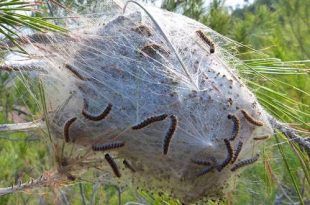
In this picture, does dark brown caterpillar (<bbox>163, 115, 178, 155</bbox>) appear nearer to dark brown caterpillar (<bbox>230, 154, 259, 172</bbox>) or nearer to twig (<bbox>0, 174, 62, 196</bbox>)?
dark brown caterpillar (<bbox>230, 154, 259, 172</bbox>)

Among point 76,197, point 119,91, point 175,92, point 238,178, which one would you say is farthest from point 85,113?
point 76,197

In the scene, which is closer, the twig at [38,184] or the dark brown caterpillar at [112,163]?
the dark brown caterpillar at [112,163]

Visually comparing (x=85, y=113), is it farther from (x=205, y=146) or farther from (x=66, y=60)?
(x=205, y=146)

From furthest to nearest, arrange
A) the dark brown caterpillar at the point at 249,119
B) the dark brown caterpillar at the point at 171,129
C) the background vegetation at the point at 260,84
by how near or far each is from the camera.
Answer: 1. the background vegetation at the point at 260,84
2. the dark brown caterpillar at the point at 249,119
3. the dark brown caterpillar at the point at 171,129

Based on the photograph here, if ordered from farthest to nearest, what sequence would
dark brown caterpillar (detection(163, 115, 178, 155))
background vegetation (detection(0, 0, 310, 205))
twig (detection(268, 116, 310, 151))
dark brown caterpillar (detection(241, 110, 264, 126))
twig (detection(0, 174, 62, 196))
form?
background vegetation (detection(0, 0, 310, 205)) → twig (detection(0, 174, 62, 196)) → twig (detection(268, 116, 310, 151)) → dark brown caterpillar (detection(241, 110, 264, 126)) → dark brown caterpillar (detection(163, 115, 178, 155))

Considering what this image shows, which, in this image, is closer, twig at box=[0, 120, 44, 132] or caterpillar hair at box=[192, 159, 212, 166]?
caterpillar hair at box=[192, 159, 212, 166]

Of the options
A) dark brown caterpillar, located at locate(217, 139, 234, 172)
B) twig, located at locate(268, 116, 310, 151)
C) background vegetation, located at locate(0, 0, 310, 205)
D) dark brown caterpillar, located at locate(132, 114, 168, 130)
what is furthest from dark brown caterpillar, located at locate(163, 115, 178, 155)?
background vegetation, located at locate(0, 0, 310, 205)

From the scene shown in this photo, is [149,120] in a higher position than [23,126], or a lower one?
higher

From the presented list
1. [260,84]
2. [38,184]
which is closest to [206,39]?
[38,184]

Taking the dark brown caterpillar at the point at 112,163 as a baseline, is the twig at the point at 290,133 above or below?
above

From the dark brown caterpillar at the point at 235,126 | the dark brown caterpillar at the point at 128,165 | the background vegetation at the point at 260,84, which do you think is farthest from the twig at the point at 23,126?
the background vegetation at the point at 260,84

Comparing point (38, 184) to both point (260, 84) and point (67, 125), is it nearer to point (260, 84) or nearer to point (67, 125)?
point (67, 125)

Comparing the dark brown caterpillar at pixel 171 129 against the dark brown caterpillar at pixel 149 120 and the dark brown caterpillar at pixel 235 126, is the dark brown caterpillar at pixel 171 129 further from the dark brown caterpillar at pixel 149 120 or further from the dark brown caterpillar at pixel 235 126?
the dark brown caterpillar at pixel 235 126
